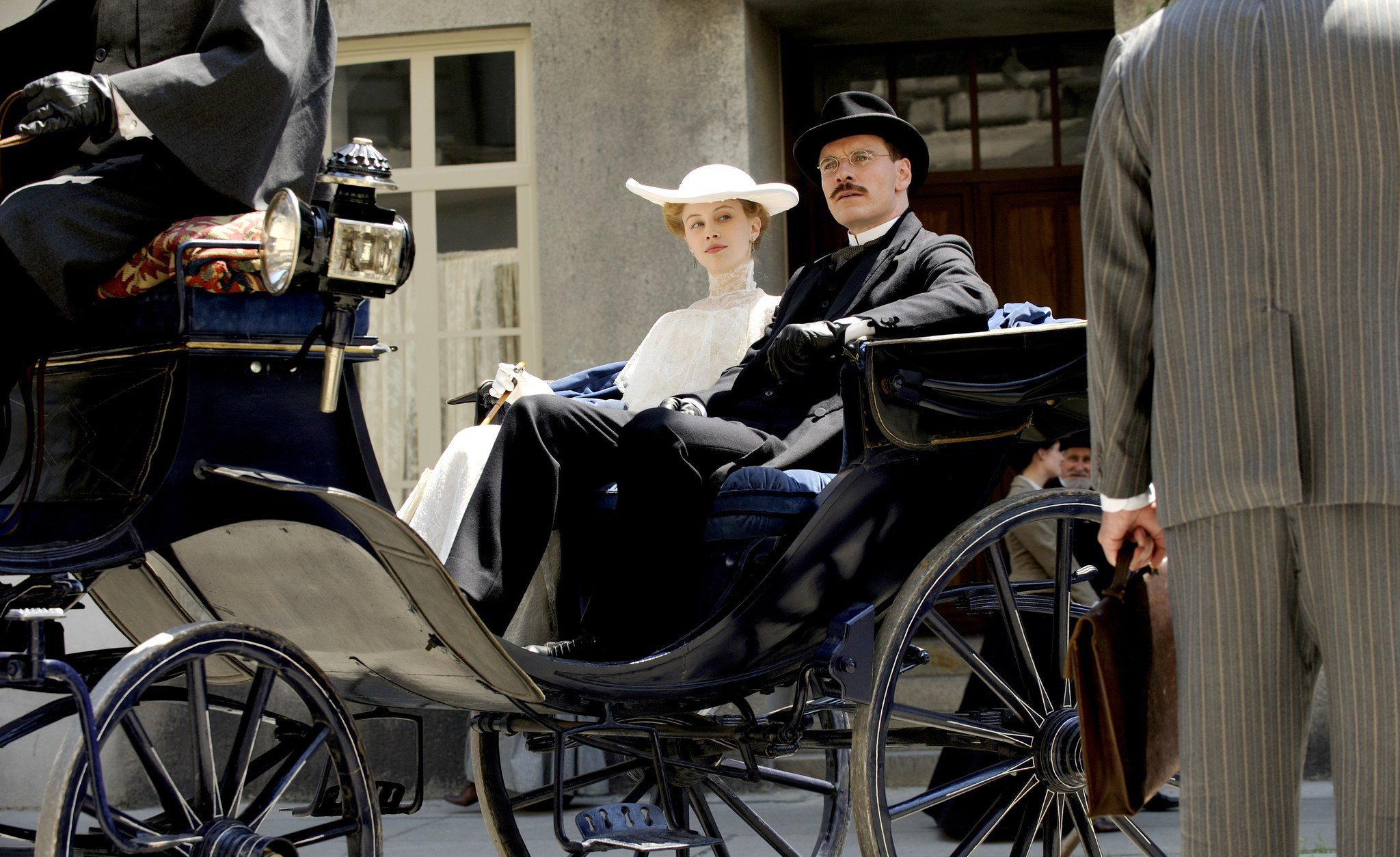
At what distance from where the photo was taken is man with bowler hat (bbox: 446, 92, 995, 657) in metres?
3.35

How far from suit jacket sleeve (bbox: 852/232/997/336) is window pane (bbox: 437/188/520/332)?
335 centimetres

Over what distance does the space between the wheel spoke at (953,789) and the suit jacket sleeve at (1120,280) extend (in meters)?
1.26

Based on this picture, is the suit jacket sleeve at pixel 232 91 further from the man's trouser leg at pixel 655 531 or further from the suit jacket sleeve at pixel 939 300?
the suit jacket sleeve at pixel 939 300

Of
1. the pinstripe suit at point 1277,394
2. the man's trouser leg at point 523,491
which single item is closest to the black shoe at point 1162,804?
the man's trouser leg at point 523,491

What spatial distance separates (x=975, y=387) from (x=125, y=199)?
189 centimetres

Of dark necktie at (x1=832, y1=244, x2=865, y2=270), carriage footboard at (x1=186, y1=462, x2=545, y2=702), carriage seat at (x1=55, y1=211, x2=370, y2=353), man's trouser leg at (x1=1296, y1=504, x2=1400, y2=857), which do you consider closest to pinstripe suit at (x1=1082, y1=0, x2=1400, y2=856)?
man's trouser leg at (x1=1296, y1=504, x2=1400, y2=857)

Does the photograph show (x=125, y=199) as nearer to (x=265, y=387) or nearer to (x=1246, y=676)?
(x=265, y=387)

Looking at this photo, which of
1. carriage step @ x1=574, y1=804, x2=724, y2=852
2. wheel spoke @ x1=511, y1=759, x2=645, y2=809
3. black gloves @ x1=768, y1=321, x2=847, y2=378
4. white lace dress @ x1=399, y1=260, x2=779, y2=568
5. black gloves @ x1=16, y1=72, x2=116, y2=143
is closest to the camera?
black gloves @ x1=16, y1=72, x2=116, y2=143

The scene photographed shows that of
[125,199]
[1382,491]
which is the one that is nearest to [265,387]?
[125,199]

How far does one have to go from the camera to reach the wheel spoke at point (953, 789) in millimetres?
3348

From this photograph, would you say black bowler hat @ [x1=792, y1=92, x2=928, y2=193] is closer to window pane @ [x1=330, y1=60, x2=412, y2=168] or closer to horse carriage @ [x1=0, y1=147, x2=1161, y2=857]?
horse carriage @ [x1=0, y1=147, x2=1161, y2=857]

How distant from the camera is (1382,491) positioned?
1973mm

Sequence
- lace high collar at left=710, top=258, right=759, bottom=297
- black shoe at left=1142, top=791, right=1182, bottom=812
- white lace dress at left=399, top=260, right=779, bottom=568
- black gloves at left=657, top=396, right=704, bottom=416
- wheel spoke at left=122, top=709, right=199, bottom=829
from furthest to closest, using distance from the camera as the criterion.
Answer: black shoe at left=1142, top=791, right=1182, bottom=812, lace high collar at left=710, top=258, right=759, bottom=297, white lace dress at left=399, top=260, right=779, bottom=568, black gloves at left=657, top=396, right=704, bottom=416, wheel spoke at left=122, top=709, right=199, bottom=829

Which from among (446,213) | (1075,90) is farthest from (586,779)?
(1075,90)
